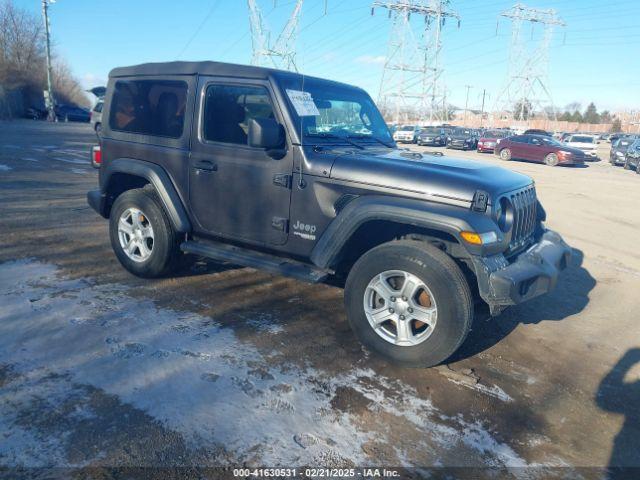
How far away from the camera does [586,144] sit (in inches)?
1219

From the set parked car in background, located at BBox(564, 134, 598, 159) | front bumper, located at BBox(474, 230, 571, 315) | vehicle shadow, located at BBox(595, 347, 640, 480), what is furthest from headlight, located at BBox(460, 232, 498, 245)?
parked car in background, located at BBox(564, 134, 598, 159)

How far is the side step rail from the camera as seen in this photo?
3883 mm

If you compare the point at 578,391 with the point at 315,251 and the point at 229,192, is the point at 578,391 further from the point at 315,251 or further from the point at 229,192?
the point at 229,192

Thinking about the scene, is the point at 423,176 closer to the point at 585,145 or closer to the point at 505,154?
the point at 505,154

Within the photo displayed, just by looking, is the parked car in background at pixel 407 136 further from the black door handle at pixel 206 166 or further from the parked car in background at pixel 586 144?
the black door handle at pixel 206 166

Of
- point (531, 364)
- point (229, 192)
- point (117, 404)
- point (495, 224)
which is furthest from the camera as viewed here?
point (229, 192)

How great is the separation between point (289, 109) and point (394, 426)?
99.9 inches

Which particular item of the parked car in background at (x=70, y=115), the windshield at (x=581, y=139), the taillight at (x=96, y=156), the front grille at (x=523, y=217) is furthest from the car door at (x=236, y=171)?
the parked car in background at (x=70, y=115)

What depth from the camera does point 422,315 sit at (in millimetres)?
3445

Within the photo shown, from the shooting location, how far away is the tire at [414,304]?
10.7 feet

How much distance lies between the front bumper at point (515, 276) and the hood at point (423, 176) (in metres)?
0.47

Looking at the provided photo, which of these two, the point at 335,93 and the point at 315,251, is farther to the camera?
the point at 335,93

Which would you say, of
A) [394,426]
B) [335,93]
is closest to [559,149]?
[335,93]

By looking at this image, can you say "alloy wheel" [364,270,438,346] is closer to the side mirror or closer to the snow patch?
the snow patch
